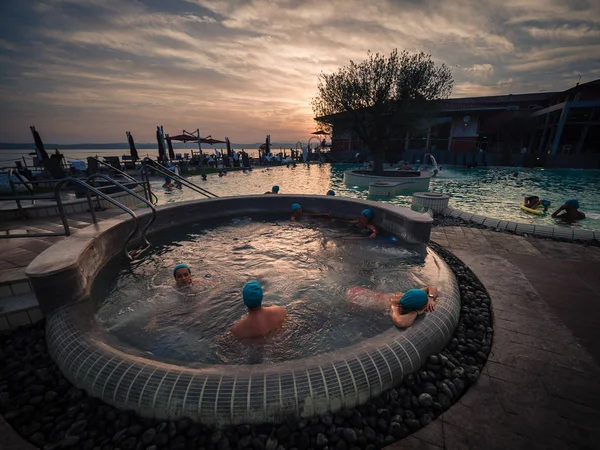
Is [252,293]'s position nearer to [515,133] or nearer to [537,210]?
[537,210]

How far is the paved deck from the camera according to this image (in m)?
2.03

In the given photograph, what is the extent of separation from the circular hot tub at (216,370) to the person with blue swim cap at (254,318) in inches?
34.5

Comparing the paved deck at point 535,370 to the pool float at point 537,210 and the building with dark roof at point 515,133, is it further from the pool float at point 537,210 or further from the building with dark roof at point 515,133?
the building with dark roof at point 515,133

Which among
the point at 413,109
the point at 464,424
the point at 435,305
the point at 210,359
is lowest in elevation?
→ the point at 210,359

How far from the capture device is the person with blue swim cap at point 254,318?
3.38 m

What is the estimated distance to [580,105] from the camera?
79.2 feet

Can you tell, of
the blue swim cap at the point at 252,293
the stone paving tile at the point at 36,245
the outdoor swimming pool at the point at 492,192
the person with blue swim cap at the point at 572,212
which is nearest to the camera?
the blue swim cap at the point at 252,293

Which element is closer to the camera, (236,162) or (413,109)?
(413,109)

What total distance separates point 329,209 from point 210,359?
6235mm

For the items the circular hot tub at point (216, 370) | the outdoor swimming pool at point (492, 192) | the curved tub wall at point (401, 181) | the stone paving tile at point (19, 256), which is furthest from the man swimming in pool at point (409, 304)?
the curved tub wall at point (401, 181)

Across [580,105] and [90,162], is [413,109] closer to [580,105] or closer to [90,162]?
[90,162]

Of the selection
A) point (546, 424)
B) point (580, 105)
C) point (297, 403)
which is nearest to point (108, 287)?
point (297, 403)

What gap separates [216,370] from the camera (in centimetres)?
236

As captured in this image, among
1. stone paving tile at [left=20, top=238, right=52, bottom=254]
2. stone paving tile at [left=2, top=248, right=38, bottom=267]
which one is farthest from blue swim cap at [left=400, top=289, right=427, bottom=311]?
stone paving tile at [left=20, top=238, right=52, bottom=254]
